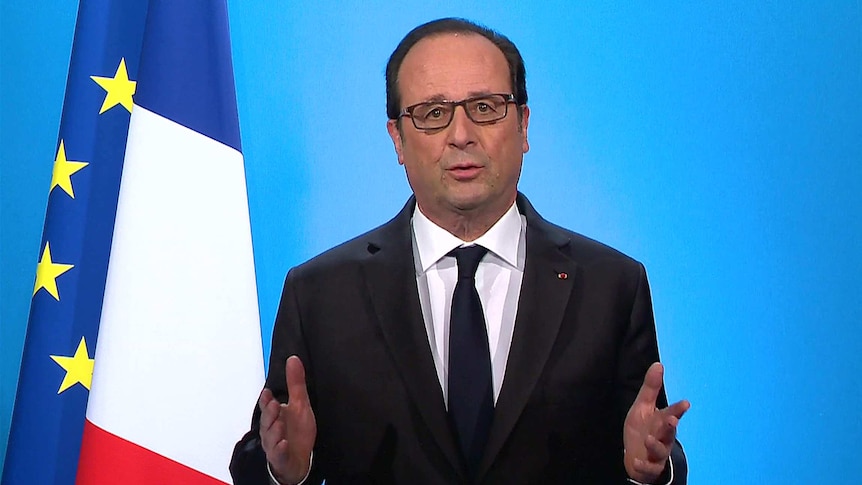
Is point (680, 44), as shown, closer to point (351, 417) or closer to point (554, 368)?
point (554, 368)

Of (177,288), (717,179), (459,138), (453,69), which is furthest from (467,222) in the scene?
(717,179)

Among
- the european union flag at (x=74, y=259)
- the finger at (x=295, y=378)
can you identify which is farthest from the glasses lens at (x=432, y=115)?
the european union flag at (x=74, y=259)

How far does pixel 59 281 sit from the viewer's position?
2.13 metres

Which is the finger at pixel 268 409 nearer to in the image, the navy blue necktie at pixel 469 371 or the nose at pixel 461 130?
the navy blue necktie at pixel 469 371

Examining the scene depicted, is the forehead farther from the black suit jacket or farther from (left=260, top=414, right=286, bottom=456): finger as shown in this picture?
(left=260, top=414, right=286, bottom=456): finger

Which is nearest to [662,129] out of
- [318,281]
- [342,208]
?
[342,208]

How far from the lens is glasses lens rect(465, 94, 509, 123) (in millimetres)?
1562

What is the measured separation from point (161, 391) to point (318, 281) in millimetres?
610

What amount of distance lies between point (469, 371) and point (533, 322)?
0.14m

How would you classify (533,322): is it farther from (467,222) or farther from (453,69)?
(453,69)

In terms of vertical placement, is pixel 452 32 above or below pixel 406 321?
above

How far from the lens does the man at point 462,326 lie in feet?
4.81

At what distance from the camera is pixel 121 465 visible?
1972mm

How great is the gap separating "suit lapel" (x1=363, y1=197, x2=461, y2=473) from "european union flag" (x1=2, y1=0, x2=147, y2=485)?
2.92 ft
